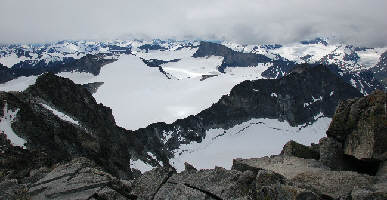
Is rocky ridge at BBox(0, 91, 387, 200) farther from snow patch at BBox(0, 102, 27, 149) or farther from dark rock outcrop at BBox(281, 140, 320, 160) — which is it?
snow patch at BBox(0, 102, 27, 149)

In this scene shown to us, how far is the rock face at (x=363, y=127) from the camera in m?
26.9

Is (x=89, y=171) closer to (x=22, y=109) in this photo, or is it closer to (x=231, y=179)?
(x=231, y=179)

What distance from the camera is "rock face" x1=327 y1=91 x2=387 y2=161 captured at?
2689cm

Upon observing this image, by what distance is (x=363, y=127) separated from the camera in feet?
95.1

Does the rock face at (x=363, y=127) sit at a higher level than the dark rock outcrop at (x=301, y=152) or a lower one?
higher

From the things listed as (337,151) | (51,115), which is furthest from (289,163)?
(51,115)

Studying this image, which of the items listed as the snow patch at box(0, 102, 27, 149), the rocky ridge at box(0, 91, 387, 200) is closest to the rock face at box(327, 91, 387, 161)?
the rocky ridge at box(0, 91, 387, 200)

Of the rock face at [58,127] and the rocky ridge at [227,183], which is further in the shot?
the rock face at [58,127]

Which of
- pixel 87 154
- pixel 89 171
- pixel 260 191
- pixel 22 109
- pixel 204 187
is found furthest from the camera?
pixel 87 154

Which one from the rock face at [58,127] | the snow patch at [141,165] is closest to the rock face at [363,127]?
the rock face at [58,127]

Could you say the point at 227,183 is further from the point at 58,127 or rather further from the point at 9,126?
the point at 58,127

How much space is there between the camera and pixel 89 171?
93.7 feet

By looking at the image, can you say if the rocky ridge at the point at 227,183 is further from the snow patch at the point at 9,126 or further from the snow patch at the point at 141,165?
the snow patch at the point at 141,165

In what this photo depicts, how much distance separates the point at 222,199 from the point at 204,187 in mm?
1781
